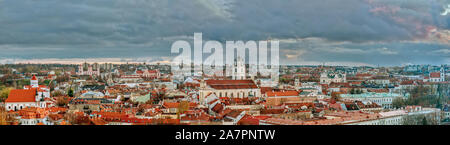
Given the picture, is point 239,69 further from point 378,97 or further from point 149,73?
point 149,73

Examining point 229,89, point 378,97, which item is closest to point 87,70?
point 229,89

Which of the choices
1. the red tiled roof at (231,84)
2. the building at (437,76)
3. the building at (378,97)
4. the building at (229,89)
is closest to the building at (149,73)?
the red tiled roof at (231,84)

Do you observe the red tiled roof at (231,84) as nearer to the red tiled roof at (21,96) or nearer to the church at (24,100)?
the church at (24,100)

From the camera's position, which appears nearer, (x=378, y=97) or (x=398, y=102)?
(x=398, y=102)

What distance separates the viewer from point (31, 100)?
47.5ft

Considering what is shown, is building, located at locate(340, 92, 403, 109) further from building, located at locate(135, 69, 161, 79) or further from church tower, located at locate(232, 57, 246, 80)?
building, located at locate(135, 69, 161, 79)

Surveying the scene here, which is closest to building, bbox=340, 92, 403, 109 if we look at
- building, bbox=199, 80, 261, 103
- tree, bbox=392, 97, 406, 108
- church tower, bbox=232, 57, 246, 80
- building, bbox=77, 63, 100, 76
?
tree, bbox=392, 97, 406, 108

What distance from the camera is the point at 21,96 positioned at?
565 inches

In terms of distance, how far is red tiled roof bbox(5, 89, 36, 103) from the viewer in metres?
14.2

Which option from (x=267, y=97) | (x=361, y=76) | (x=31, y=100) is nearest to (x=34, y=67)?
(x=31, y=100)

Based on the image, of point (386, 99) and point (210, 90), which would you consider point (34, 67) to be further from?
point (386, 99)
